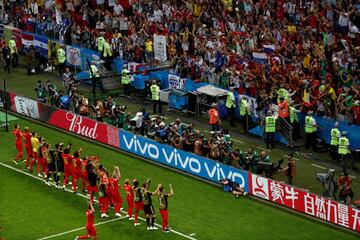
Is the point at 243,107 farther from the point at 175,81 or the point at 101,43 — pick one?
the point at 101,43

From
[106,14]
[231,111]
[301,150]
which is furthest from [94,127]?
[106,14]

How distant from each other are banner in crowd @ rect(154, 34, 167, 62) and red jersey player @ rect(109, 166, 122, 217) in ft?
49.2

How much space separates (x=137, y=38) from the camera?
5575 centimetres

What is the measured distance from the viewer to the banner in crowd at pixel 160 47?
172 feet

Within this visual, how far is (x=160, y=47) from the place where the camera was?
173 feet

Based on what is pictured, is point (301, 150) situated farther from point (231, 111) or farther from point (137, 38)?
point (137, 38)

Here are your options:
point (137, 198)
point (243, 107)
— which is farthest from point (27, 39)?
point (137, 198)

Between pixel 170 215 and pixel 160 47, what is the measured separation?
15661mm

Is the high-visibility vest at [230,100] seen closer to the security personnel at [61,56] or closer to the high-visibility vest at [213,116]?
the high-visibility vest at [213,116]

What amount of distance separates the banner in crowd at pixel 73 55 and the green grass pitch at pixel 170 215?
14444mm

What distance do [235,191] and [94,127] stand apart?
948cm

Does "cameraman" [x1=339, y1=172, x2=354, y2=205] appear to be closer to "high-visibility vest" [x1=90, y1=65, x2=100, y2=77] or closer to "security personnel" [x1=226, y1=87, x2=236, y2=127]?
"security personnel" [x1=226, y1=87, x2=236, y2=127]

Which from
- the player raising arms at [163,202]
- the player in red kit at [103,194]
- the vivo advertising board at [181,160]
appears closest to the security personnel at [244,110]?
the vivo advertising board at [181,160]

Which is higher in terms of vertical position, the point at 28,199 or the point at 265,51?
the point at 265,51
